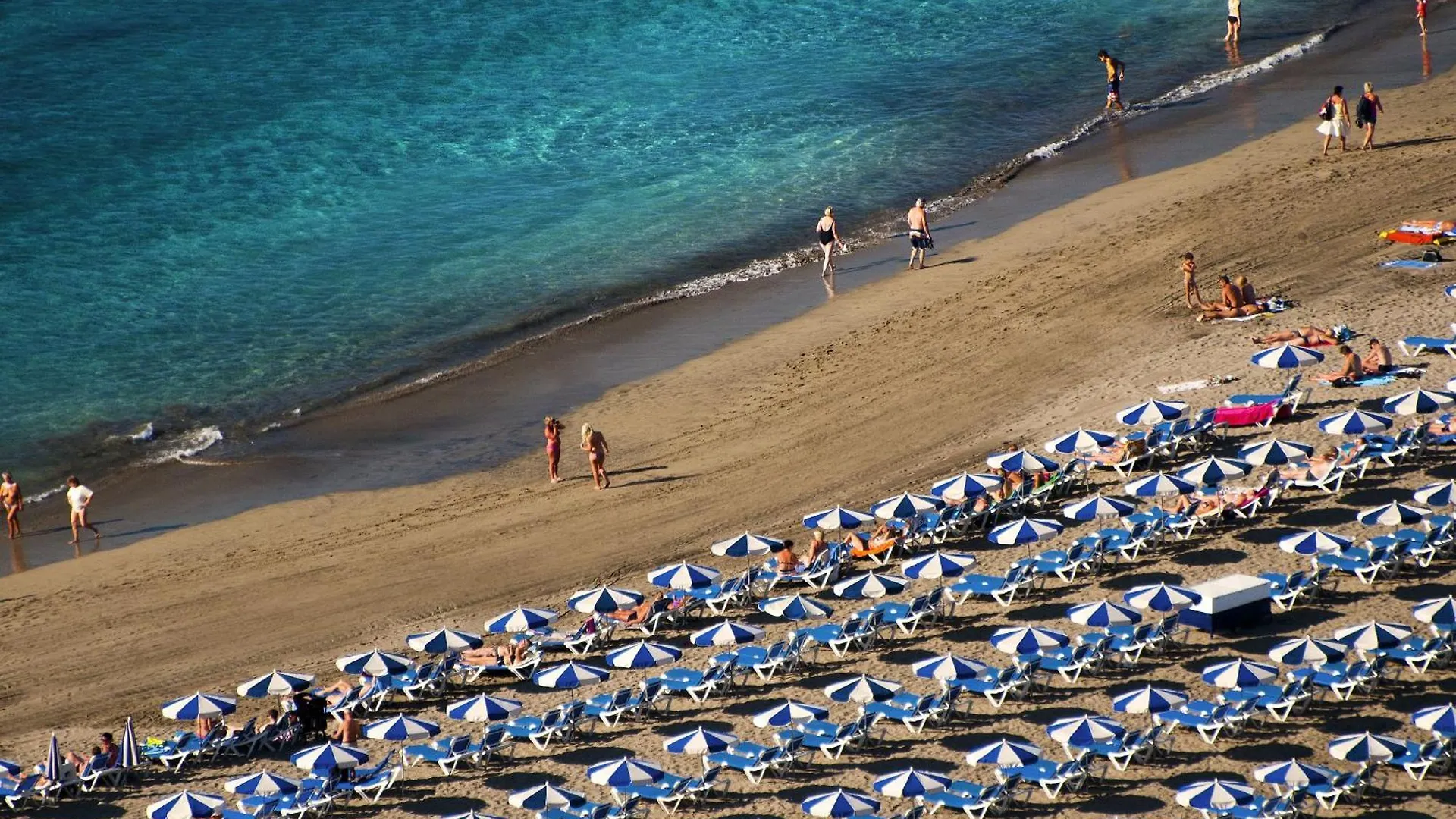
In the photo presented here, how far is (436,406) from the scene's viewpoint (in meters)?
32.6

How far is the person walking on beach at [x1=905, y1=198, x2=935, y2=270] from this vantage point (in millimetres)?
35656

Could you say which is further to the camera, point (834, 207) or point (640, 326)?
point (834, 207)

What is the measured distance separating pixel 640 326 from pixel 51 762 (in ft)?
56.0

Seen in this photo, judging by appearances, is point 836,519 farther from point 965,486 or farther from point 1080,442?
point 1080,442

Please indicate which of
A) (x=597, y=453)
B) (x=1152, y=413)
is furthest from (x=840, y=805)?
(x=597, y=453)

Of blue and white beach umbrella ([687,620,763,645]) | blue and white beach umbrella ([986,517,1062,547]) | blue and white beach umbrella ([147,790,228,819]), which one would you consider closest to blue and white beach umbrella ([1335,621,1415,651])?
blue and white beach umbrella ([986,517,1062,547])

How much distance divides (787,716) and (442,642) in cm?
523

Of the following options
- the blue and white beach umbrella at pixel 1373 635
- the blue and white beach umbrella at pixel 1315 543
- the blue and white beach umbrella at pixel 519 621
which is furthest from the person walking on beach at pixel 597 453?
the blue and white beach umbrella at pixel 1373 635

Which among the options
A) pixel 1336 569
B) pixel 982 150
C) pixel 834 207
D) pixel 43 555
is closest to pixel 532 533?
pixel 43 555

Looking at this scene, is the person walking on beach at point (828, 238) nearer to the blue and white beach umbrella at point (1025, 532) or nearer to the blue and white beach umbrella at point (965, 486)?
the blue and white beach umbrella at point (965, 486)

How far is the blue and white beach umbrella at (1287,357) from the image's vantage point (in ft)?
87.1

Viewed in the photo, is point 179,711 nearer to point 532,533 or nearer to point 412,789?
point 412,789

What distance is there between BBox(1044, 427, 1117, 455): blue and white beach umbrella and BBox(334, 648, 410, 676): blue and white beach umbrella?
999 centimetres

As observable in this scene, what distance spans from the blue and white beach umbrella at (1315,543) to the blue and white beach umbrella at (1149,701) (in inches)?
152
